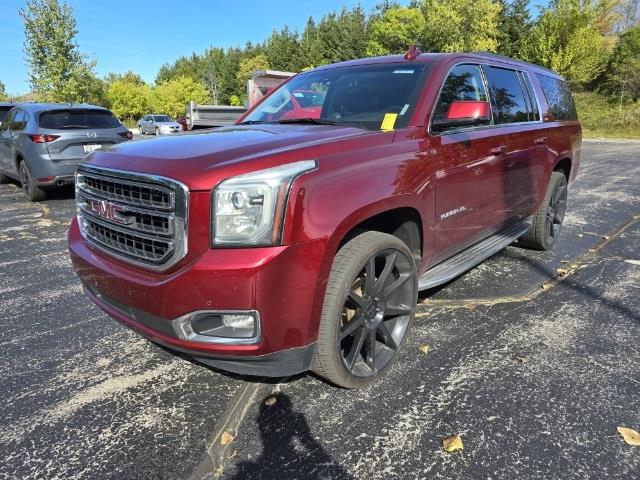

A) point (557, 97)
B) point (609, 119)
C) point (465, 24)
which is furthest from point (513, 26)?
point (557, 97)

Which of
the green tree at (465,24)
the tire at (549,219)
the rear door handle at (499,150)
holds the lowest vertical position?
the tire at (549,219)

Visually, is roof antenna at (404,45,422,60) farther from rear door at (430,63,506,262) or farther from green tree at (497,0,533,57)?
green tree at (497,0,533,57)

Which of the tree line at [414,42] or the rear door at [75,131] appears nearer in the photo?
the rear door at [75,131]

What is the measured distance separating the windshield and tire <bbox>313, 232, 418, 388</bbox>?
854mm

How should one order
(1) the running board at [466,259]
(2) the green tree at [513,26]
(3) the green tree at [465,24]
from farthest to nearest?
1. (2) the green tree at [513,26]
2. (3) the green tree at [465,24]
3. (1) the running board at [466,259]

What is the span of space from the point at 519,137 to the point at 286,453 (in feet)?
10.7

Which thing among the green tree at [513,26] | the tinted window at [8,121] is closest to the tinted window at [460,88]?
the tinted window at [8,121]

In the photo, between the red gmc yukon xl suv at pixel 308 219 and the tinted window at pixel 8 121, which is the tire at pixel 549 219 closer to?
the red gmc yukon xl suv at pixel 308 219

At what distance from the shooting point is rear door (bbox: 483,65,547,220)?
158 inches

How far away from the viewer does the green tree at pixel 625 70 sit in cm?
3594

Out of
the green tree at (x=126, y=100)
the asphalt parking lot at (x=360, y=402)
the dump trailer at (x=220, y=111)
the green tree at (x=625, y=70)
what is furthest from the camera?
the green tree at (x=126, y=100)

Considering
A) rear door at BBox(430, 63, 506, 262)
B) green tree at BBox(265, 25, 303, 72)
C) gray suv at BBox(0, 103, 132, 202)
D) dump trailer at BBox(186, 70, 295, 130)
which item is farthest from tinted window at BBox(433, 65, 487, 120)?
green tree at BBox(265, 25, 303, 72)

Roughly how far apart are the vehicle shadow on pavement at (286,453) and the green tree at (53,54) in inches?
1068

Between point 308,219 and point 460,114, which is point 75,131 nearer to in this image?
point 460,114
